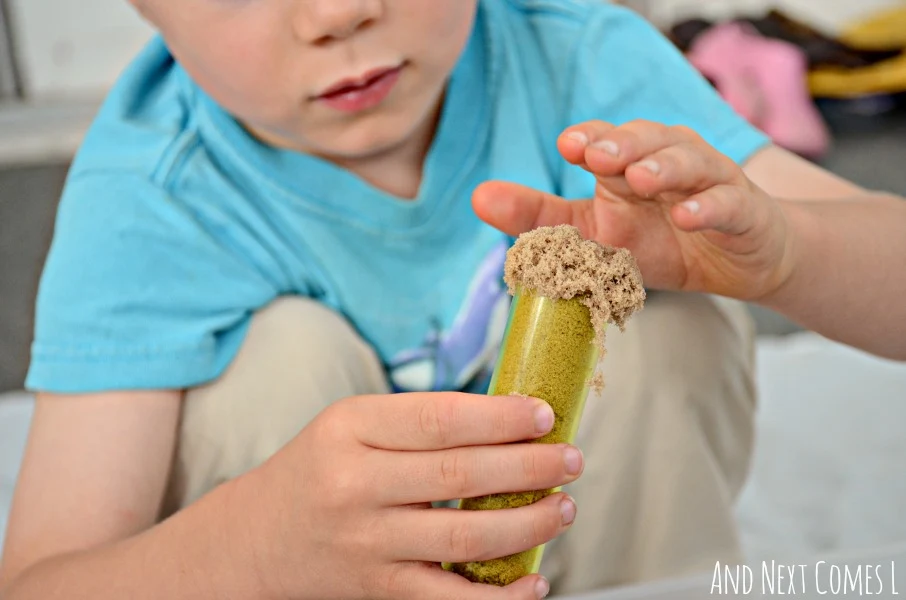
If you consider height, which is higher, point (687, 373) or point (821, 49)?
point (687, 373)

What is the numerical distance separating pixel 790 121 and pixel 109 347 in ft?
5.43

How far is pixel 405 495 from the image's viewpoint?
54 centimetres

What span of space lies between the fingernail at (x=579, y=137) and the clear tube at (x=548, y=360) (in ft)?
0.33

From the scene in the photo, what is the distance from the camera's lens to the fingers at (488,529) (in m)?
0.51

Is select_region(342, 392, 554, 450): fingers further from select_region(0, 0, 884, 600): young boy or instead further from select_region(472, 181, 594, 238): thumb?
select_region(472, 181, 594, 238): thumb

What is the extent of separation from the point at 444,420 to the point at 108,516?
1.01 feet

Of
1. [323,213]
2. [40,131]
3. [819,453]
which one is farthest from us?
[40,131]

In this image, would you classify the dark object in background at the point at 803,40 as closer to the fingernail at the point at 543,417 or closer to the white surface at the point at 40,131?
the white surface at the point at 40,131

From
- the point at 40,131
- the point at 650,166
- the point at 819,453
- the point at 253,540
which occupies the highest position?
the point at 650,166

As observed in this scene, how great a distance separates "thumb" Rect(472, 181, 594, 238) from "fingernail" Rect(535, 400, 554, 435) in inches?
6.3

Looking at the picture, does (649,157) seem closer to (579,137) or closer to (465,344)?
(579,137)

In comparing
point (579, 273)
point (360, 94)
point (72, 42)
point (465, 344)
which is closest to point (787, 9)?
point (72, 42)

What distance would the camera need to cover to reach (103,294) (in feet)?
2.43

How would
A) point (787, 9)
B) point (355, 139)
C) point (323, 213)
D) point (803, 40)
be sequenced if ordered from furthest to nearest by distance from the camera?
point (787, 9) → point (803, 40) → point (323, 213) → point (355, 139)
